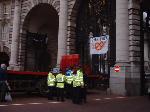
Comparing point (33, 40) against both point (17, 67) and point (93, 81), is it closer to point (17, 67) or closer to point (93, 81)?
point (17, 67)

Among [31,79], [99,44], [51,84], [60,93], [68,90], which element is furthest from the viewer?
[99,44]

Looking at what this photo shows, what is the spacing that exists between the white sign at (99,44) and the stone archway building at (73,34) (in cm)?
247

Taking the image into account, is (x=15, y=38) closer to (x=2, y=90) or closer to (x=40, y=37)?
(x=40, y=37)

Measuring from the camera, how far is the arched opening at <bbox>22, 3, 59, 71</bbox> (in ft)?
118

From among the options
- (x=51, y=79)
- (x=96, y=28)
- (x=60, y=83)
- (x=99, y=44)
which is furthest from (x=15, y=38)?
(x=60, y=83)

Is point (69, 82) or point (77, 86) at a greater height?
point (69, 82)

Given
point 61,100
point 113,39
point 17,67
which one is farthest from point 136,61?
point 17,67

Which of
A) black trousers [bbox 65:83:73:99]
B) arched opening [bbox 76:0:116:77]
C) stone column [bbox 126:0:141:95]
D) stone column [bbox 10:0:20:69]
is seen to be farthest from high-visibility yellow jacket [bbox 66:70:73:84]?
stone column [bbox 10:0:20:69]

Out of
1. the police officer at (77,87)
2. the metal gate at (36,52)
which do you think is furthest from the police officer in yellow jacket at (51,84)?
the metal gate at (36,52)

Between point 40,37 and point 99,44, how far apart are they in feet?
38.5

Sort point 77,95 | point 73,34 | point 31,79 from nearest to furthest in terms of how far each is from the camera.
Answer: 1. point 77,95
2. point 31,79
3. point 73,34

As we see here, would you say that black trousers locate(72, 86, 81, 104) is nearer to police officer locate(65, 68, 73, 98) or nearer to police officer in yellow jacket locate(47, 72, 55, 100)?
police officer locate(65, 68, 73, 98)

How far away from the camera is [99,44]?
89.1ft

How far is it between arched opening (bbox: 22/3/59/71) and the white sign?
881cm
